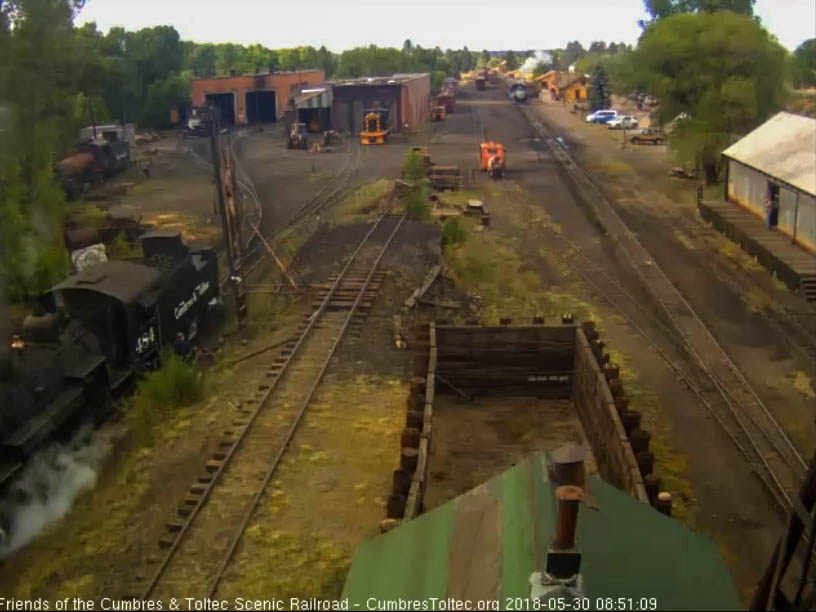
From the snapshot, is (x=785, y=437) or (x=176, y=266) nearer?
(x=785, y=437)

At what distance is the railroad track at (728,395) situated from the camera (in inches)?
490

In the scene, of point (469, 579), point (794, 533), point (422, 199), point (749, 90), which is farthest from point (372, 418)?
point (749, 90)

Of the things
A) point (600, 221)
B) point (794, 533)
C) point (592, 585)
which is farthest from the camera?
point (600, 221)

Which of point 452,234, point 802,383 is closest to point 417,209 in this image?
point 452,234

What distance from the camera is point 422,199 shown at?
98.7 feet

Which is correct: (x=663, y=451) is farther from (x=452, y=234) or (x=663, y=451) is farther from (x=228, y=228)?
(x=452, y=234)

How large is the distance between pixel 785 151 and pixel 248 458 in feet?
68.6

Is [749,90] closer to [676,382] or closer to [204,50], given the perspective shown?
[676,382]

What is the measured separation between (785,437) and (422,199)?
1826cm

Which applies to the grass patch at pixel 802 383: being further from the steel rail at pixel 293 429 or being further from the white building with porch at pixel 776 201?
the steel rail at pixel 293 429

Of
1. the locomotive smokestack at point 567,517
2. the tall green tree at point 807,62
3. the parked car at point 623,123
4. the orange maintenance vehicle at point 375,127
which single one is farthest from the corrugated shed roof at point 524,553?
the tall green tree at point 807,62

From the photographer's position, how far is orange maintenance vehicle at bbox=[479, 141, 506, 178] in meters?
40.1

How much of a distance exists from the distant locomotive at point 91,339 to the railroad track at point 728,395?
32.4 ft

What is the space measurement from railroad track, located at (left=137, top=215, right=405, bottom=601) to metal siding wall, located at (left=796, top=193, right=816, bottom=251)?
11703 mm
